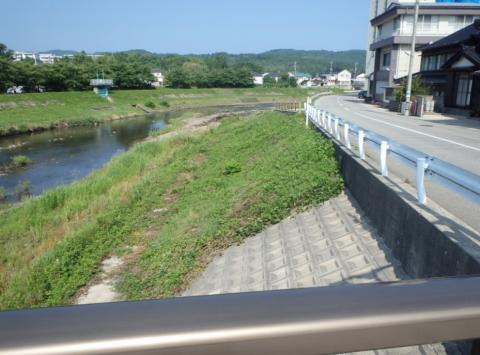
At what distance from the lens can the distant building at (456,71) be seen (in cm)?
2534

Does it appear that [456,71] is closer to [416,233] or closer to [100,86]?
[416,233]

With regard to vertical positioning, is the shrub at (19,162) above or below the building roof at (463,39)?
below

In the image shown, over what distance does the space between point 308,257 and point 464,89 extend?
80.3ft

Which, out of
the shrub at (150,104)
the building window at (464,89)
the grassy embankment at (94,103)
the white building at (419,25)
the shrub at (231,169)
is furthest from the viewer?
the shrub at (150,104)

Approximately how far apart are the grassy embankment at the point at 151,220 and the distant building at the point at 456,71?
1316cm

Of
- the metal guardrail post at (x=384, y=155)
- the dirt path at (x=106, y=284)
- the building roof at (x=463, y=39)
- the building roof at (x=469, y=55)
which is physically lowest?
A: the dirt path at (x=106, y=284)

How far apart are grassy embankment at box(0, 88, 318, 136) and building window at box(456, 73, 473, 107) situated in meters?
39.8

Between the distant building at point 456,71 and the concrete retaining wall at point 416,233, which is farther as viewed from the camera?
the distant building at point 456,71

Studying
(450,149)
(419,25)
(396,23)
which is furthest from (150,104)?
(450,149)

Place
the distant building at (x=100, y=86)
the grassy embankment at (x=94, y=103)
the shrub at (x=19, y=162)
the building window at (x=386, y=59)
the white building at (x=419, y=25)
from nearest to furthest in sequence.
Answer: the shrub at (x=19, y=162)
the white building at (x=419, y=25)
the building window at (x=386, y=59)
the grassy embankment at (x=94, y=103)
the distant building at (x=100, y=86)

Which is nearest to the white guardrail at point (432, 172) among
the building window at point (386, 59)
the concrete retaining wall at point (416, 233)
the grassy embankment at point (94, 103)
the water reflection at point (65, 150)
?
the concrete retaining wall at point (416, 233)

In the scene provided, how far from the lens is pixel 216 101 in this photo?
87.2m

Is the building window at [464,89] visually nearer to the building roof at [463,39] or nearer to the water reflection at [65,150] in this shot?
the building roof at [463,39]

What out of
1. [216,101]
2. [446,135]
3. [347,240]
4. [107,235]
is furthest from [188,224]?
[216,101]
